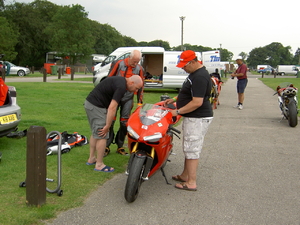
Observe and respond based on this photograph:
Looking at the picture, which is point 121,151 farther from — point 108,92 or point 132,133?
point 132,133

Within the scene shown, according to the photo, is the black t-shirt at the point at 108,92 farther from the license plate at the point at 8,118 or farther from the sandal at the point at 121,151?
the license plate at the point at 8,118

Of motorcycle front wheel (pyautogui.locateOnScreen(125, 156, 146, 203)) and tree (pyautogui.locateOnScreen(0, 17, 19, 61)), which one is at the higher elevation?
tree (pyautogui.locateOnScreen(0, 17, 19, 61))

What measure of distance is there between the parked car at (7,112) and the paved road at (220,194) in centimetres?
232

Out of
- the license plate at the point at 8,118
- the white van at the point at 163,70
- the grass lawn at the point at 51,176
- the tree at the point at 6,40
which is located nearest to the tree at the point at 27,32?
the tree at the point at 6,40

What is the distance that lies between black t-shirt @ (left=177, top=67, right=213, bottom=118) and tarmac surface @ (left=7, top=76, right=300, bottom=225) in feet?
3.53

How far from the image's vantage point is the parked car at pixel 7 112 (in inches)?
241

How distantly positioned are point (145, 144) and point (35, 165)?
1.33 m

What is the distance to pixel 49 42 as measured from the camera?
185ft

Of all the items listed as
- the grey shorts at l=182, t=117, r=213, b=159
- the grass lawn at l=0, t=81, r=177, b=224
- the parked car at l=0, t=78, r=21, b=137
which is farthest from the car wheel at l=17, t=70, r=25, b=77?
the grey shorts at l=182, t=117, r=213, b=159

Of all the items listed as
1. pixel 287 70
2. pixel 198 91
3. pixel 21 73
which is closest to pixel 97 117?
pixel 198 91

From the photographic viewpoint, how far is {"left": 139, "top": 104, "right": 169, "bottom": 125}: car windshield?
4427mm

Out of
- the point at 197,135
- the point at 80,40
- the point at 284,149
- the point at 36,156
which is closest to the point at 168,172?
the point at 197,135

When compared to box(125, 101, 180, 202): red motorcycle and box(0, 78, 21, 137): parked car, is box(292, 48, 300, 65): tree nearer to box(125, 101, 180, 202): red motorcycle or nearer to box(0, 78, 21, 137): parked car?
box(0, 78, 21, 137): parked car

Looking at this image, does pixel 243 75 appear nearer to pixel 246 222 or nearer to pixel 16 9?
pixel 246 222
